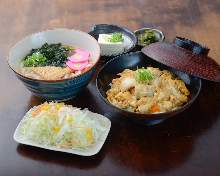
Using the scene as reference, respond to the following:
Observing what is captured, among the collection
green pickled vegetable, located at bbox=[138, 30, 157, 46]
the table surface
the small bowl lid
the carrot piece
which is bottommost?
the table surface

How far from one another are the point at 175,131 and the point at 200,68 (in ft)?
0.88

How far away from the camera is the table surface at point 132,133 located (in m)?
1.25

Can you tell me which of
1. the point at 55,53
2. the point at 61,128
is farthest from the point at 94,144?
the point at 55,53

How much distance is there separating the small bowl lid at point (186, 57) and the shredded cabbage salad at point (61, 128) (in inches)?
15.4

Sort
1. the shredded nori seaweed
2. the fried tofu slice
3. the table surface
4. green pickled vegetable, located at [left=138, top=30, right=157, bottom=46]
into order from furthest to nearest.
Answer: green pickled vegetable, located at [left=138, top=30, right=157, bottom=46] < the shredded nori seaweed < the fried tofu slice < the table surface

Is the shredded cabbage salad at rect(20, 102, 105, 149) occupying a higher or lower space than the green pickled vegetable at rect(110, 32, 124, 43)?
lower

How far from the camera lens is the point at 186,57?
1.51 m

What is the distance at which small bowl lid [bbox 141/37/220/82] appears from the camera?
1435 millimetres

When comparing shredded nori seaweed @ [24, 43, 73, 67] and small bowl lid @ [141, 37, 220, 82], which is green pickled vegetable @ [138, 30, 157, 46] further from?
shredded nori seaweed @ [24, 43, 73, 67]

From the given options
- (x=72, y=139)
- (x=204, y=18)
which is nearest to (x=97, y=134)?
(x=72, y=139)

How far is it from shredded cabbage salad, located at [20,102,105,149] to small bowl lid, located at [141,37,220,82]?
Result: 1.29 ft

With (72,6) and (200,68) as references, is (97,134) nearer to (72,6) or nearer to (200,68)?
(200,68)

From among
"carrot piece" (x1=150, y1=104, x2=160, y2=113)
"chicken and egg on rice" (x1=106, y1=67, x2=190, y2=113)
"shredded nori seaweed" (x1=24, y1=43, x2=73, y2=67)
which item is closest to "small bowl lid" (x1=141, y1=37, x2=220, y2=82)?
"chicken and egg on rice" (x1=106, y1=67, x2=190, y2=113)

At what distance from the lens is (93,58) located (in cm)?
159
